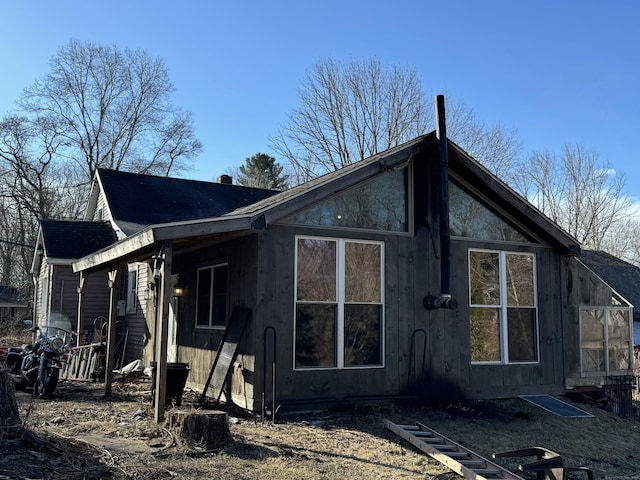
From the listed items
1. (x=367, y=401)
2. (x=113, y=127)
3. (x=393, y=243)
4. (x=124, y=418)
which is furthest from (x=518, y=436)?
(x=113, y=127)

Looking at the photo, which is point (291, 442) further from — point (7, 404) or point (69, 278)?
point (69, 278)

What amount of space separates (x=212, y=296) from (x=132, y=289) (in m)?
6.95

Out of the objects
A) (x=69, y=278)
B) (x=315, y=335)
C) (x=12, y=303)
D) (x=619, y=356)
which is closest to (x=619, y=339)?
(x=619, y=356)

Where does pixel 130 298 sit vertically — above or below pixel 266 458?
above

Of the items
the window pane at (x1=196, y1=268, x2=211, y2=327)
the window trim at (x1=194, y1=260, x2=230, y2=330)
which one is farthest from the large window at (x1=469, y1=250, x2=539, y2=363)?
the window pane at (x1=196, y1=268, x2=211, y2=327)

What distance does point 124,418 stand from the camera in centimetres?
722

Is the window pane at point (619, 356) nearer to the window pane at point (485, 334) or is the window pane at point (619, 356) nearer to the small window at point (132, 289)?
the window pane at point (485, 334)

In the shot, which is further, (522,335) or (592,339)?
(592,339)

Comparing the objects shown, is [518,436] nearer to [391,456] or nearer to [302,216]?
[391,456]

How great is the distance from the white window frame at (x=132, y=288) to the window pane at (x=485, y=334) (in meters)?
9.16

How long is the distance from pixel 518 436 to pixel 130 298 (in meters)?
11.1

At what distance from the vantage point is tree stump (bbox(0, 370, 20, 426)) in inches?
188

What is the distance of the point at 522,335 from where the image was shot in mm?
9570

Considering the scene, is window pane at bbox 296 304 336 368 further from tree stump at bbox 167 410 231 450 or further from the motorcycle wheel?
the motorcycle wheel
